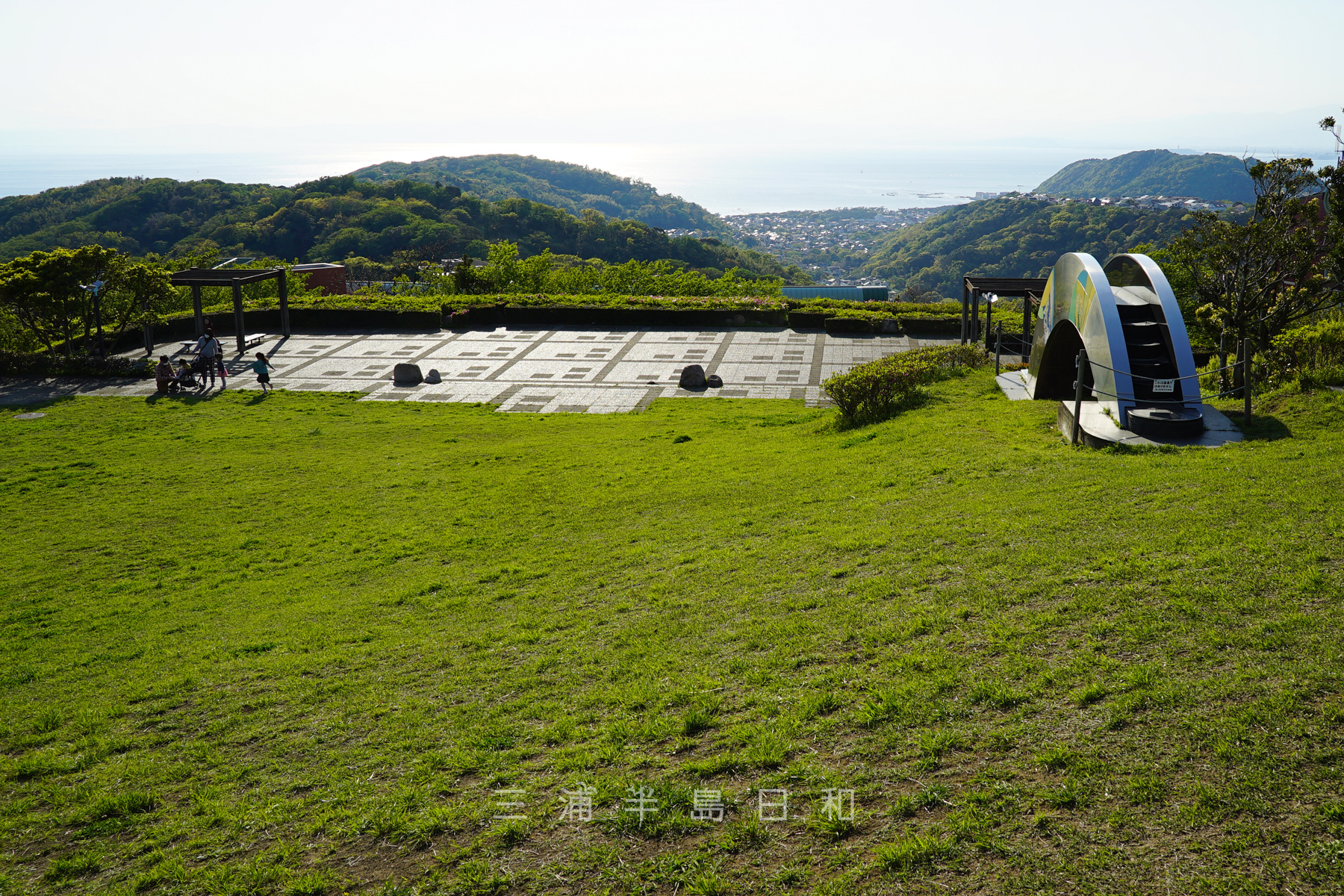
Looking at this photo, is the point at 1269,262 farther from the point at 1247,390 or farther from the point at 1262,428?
the point at 1262,428

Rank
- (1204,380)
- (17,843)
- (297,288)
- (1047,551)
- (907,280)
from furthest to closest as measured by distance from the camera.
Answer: (907,280) → (297,288) → (1204,380) → (1047,551) → (17,843)

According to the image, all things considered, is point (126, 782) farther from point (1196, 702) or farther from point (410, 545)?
point (1196, 702)

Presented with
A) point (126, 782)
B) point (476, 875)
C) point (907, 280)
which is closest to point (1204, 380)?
point (476, 875)

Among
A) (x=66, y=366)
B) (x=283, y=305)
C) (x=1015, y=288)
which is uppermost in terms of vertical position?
(x=283, y=305)

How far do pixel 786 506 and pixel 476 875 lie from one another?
6694 millimetres

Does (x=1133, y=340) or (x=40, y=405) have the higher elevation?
(x=1133, y=340)

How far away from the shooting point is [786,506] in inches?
403

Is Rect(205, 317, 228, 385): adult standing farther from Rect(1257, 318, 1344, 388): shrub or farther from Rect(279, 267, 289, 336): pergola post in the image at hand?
Rect(1257, 318, 1344, 388): shrub

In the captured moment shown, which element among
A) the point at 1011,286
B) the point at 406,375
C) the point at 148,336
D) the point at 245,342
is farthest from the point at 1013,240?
the point at 148,336

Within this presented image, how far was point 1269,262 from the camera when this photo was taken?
1480cm

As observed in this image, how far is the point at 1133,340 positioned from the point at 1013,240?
342 ft

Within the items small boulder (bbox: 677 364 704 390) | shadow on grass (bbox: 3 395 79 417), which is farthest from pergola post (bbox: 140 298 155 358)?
small boulder (bbox: 677 364 704 390)

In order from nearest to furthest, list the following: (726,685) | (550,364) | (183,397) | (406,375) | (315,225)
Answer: (726,685)
(183,397)
(406,375)
(550,364)
(315,225)

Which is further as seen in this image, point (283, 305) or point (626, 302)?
point (626, 302)
